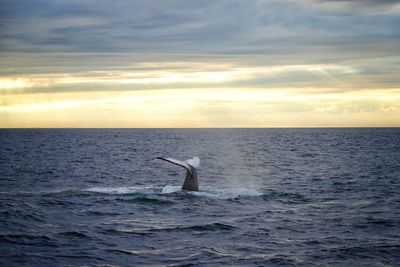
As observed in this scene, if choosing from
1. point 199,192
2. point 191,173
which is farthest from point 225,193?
point 191,173

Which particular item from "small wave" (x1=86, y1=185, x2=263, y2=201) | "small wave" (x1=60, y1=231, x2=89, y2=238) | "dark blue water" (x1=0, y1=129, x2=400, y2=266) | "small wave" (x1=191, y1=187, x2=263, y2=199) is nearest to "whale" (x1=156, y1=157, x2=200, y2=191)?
"small wave" (x1=86, y1=185, x2=263, y2=201)

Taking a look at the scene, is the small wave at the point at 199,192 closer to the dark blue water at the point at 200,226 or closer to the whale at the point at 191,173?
the dark blue water at the point at 200,226

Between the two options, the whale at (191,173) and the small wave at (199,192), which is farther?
the small wave at (199,192)

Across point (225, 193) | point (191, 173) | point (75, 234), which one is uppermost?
point (191, 173)

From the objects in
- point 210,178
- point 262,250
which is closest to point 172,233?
point 262,250

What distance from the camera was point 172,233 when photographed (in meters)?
18.0

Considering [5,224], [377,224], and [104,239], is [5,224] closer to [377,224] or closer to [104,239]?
[104,239]

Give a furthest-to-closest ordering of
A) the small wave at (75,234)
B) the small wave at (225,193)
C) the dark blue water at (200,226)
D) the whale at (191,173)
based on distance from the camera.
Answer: the small wave at (225,193) → the whale at (191,173) → the small wave at (75,234) → the dark blue water at (200,226)

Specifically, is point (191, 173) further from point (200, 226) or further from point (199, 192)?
point (200, 226)

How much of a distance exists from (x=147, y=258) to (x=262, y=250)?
3.64 m

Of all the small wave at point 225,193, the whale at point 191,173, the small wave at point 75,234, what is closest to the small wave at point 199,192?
the small wave at point 225,193

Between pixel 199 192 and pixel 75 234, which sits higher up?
Result: pixel 199 192

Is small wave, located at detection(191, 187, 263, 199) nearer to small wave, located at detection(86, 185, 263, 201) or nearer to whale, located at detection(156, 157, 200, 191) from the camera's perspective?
small wave, located at detection(86, 185, 263, 201)

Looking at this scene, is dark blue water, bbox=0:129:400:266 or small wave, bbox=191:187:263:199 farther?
small wave, bbox=191:187:263:199
